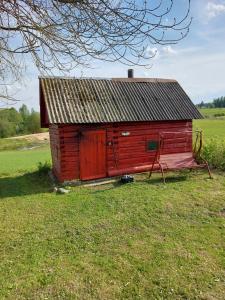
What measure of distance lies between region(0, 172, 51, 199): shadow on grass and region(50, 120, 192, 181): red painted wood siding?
902 mm

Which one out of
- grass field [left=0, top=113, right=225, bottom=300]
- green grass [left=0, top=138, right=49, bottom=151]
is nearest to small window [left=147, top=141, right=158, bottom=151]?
grass field [left=0, top=113, right=225, bottom=300]

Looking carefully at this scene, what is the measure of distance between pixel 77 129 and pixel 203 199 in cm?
569

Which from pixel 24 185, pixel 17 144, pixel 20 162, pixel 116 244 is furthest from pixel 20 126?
pixel 116 244

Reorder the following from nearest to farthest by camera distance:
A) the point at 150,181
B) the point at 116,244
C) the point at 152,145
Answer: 1. the point at 116,244
2. the point at 150,181
3. the point at 152,145

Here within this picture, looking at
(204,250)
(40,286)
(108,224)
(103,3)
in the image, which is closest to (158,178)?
(108,224)

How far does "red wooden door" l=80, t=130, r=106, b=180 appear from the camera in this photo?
43.7 feet

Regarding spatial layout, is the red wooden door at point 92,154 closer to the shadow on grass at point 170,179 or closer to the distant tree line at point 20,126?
the shadow on grass at point 170,179

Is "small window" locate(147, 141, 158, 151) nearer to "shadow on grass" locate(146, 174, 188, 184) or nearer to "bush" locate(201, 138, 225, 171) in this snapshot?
"shadow on grass" locate(146, 174, 188, 184)

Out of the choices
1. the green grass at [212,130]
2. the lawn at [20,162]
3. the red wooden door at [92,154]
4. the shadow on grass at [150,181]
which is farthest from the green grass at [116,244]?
the green grass at [212,130]

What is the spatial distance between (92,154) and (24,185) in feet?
10.6

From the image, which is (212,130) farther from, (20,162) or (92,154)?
(92,154)

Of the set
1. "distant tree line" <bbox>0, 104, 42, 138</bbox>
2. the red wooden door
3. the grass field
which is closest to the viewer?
the grass field

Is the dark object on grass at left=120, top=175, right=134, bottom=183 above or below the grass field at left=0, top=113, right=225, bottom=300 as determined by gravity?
above

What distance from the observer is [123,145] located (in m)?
14.1
